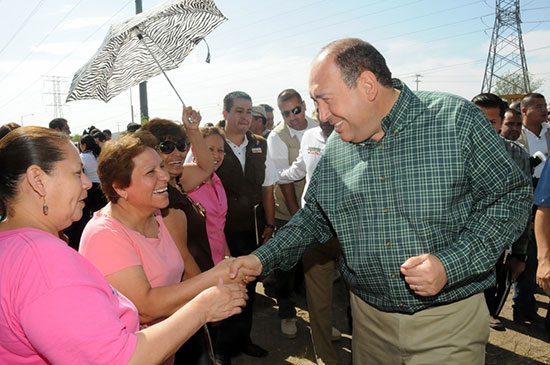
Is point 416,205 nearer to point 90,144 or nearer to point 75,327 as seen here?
point 75,327

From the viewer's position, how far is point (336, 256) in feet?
13.3

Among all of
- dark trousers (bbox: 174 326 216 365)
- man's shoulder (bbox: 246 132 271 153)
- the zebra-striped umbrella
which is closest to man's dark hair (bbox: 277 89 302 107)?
man's shoulder (bbox: 246 132 271 153)

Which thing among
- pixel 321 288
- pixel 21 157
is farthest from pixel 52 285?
pixel 321 288

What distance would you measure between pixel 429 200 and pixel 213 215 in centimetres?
228

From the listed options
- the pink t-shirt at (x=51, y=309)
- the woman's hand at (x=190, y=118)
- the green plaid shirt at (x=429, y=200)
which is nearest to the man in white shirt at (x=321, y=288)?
the woman's hand at (x=190, y=118)

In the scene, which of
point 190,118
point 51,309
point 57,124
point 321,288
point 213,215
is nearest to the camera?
point 51,309

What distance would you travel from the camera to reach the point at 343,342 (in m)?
4.65

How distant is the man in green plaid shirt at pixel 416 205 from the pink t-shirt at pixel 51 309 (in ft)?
4.12

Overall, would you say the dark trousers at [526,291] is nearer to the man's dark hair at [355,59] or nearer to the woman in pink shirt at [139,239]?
the man's dark hair at [355,59]

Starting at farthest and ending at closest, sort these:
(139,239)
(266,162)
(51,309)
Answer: (266,162), (139,239), (51,309)

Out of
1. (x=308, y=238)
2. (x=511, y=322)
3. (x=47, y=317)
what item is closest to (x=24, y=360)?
(x=47, y=317)

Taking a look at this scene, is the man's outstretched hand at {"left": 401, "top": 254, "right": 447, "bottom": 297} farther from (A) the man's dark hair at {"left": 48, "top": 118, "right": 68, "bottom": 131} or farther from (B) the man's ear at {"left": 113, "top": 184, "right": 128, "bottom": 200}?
(A) the man's dark hair at {"left": 48, "top": 118, "right": 68, "bottom": 131}

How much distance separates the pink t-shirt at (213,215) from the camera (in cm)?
386

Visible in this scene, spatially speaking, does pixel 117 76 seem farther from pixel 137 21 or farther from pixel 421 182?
pixel 421 182
